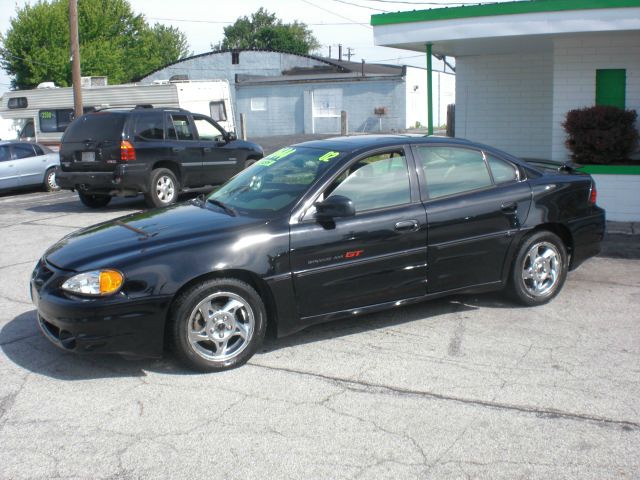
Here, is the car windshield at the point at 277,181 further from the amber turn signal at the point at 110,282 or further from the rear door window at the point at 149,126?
the rear door window at the point at 149,126

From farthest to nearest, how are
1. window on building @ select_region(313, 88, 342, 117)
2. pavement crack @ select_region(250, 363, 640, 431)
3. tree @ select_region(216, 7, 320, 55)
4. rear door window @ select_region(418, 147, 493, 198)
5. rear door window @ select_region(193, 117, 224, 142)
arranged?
1. tree @ select_region(216, 7, 320, 55)
2. window on building @ select_region(313, 88, 342, 117)
3. rear door window @ select_region(193, 117, 224, 142)
4. rear door window @ select_region(418, 147, 493, 198)
5. pavement crack @ select_region(250, 363, 640, 431)

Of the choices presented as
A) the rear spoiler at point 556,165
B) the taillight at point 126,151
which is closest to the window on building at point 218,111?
the taillight at point 126,151

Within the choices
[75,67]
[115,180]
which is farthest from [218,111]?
[115,180]

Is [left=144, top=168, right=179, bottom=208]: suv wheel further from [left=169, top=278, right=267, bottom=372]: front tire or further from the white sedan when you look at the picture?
[left=169, top=278, right=267, bottom=372]: front tire

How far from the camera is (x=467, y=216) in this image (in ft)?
20.3

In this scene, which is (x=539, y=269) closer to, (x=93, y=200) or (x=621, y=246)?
(x=621, y=246)

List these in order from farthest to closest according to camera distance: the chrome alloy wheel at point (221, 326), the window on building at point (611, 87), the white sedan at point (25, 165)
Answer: the white sedan at point (25, 165)
the window on building at point (611, 87)
the chrome alloy wheel at point (221, 326)

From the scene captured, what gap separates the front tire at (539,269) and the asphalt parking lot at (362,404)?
0.49 ft

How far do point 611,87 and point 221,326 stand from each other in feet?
31.8

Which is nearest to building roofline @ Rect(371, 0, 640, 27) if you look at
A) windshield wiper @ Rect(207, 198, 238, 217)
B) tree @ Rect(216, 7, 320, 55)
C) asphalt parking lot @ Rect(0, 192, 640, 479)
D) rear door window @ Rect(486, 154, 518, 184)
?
rear door window @ Rect(486, 154, 518, 184)

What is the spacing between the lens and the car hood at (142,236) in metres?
5.18

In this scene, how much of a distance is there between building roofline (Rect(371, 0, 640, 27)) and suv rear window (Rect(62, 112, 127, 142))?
16.2ft

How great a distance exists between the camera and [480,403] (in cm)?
467

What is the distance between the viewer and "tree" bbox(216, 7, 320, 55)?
324 feet
